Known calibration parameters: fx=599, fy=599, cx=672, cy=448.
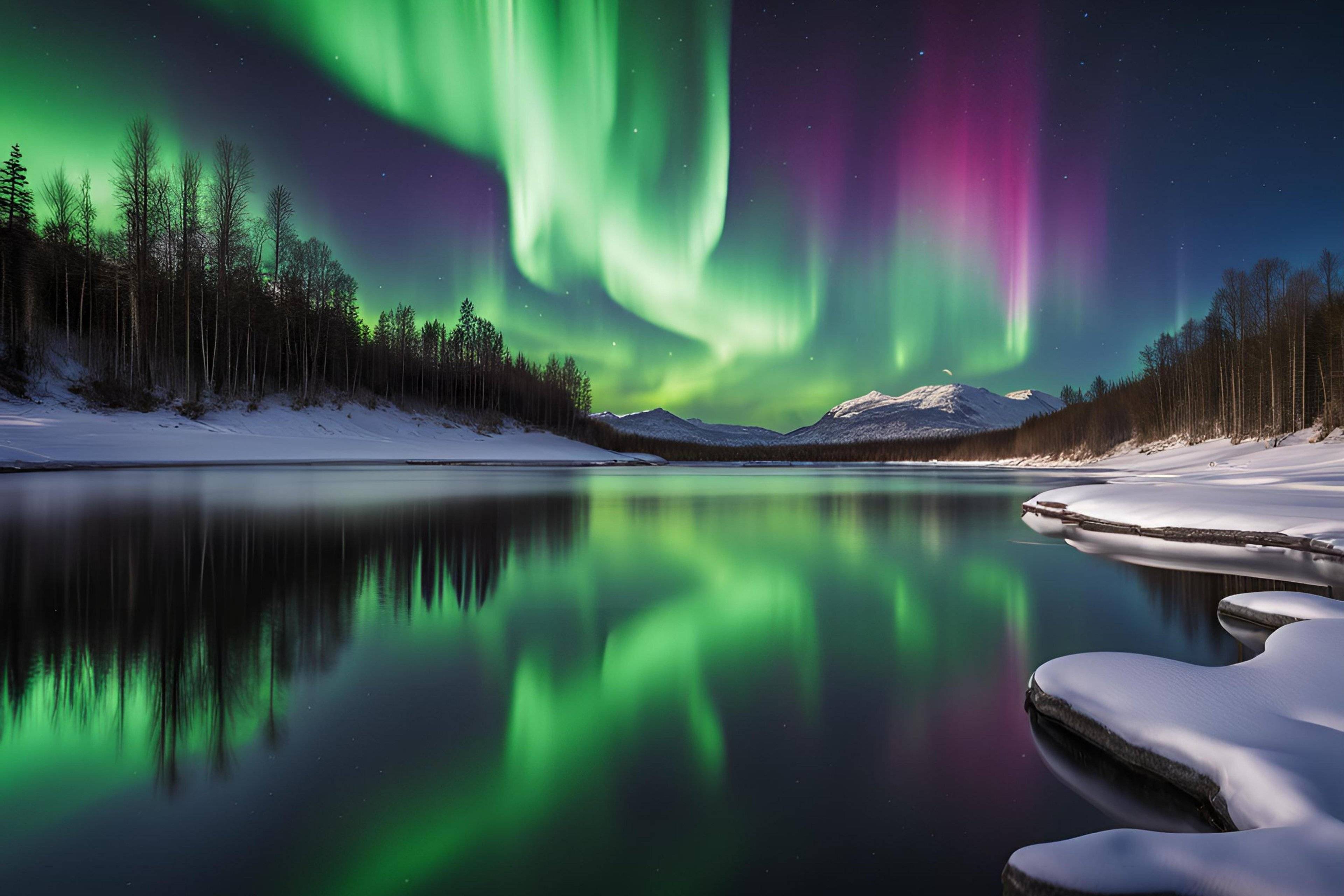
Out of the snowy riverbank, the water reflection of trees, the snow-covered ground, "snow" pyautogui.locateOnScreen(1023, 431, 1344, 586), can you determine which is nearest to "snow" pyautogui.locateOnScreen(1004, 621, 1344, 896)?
the snowy riverbank

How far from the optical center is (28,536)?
32.9 feet

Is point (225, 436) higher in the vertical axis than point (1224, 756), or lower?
higher

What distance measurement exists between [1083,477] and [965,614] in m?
44.0

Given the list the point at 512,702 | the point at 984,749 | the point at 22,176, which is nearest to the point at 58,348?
the point at 22,176

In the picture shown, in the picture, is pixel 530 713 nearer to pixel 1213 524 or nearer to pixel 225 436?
pixel 1213 524

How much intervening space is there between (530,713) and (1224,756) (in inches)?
156

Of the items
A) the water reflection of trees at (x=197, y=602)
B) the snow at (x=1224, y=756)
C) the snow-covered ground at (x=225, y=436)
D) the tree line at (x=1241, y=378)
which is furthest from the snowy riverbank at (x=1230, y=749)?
the tree line at (x=1241, y=378)

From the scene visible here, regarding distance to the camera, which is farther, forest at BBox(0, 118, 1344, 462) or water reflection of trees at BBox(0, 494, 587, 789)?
forest at BBox(0, 118, 1344, 462)

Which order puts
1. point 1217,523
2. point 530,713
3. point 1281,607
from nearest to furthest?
point 530,713 → point 1281,607 → point 1217,523

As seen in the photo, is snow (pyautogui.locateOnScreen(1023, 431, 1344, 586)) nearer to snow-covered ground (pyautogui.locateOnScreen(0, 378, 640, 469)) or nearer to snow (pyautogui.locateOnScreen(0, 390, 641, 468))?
snow-covered ground (pyautogui.locateOnScreen(0, 378, 640, 469))

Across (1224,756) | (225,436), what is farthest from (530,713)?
(225,436)

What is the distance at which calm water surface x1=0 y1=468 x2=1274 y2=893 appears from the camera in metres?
2.69

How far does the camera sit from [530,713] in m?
4.22

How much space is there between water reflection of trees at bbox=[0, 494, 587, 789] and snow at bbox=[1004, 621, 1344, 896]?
4.40 m
